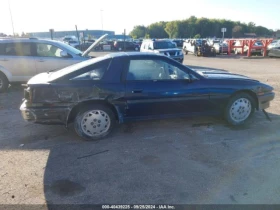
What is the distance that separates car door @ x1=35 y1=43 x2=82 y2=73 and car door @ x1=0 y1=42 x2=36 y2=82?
0.60 ft

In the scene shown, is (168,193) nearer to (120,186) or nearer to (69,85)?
(120,186)

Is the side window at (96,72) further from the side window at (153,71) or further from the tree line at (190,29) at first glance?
the tree line at (190,29)

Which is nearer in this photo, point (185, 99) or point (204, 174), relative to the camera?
point (204, 174)

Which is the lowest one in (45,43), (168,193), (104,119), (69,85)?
(168,193)

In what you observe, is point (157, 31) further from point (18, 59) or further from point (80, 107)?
point (80, 107)

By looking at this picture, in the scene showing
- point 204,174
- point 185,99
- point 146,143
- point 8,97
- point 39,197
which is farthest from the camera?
point 8,97

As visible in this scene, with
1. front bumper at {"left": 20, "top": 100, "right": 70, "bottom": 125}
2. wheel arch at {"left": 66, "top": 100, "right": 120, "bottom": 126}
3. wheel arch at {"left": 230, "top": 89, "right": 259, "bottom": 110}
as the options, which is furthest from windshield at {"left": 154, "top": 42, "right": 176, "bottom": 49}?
front bumper at {"left": 20, "top": 100, "right": 70, "bottom": 125}

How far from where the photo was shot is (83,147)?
385cm

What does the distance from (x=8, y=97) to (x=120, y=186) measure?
590cm

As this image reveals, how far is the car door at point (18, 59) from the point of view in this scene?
7.33m

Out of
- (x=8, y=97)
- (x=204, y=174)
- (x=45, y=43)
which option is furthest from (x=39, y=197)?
(x=45, y=43)

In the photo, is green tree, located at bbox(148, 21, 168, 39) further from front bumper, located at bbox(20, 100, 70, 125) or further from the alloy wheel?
front bumper, located at bbox(20, 100, 70, 125)

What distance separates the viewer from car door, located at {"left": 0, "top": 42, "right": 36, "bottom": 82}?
7.33m

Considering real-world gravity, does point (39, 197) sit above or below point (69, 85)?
below
